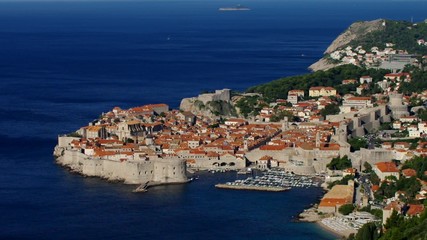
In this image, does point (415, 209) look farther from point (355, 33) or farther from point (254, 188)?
point (355, 33)

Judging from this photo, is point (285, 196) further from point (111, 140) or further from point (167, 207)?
point (111, 140)

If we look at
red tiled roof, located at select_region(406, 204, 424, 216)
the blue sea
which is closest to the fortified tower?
the blue sea

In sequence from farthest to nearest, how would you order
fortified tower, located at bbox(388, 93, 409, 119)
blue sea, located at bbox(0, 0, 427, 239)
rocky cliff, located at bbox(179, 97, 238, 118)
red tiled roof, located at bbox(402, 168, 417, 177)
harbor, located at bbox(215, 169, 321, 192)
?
rocky cliff, located at bbox(179, 97, 238, 118), fortified tower, located at bbox(388, 93, 409, 119), harbor, located at bbox(215, 169, 321, 192), red tiled roof, located at bbox(402, 168, 417, 177), blue sea, located at bbox(0, 0, 427, 239)

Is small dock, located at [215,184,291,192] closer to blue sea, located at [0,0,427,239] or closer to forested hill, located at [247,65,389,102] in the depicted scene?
blue sea, located at [0,0,427,239]

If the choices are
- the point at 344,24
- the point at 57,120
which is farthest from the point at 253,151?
the point at 344,24

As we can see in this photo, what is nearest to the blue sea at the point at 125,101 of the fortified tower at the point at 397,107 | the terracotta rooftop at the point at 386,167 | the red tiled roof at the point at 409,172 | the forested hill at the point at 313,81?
the terracotta rooftop at the point at 386,167

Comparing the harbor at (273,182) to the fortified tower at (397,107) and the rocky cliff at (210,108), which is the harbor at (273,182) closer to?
the fortified tower at (397,107)
